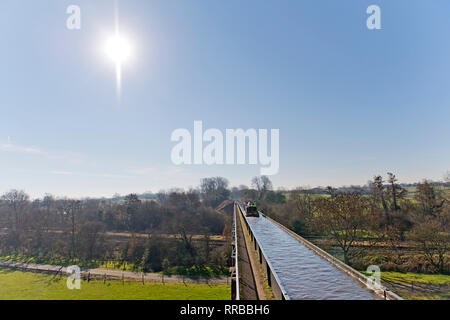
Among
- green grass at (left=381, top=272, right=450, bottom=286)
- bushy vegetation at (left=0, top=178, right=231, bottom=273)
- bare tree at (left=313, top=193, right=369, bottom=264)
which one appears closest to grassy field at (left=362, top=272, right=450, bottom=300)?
green grass at (left=381, top=272, right=450, bottom=286)

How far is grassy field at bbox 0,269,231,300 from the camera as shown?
25.2 meters

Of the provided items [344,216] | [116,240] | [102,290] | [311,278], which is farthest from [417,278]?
[116,240]

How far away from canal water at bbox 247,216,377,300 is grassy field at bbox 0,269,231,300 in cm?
1638

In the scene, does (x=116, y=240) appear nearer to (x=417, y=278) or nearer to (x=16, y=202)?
(x=16, y=202)

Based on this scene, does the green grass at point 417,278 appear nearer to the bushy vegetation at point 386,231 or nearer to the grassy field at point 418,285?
the grassy field at point 418,285

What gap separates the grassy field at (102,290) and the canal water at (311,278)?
53.8 ft

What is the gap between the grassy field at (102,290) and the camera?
2519cm

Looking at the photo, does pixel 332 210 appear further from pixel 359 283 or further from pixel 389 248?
pixel 359 283

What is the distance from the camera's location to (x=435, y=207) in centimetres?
3441

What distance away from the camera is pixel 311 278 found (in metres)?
8.12

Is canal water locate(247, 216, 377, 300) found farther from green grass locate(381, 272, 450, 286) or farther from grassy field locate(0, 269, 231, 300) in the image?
green grass locate(381, 272, 450, 286)

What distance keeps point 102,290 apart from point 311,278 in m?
29.5
